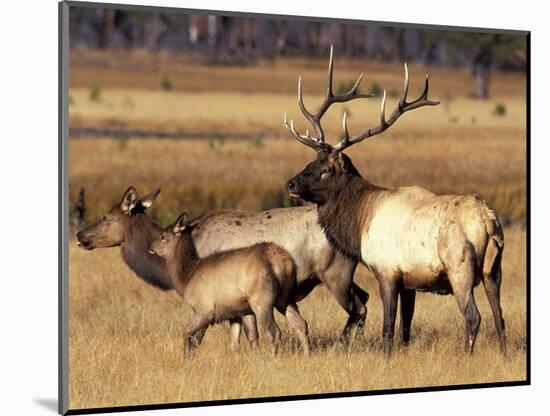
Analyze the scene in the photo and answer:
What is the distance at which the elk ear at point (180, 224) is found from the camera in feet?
44.9

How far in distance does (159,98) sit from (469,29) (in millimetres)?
2551

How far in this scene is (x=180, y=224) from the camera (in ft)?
45.0

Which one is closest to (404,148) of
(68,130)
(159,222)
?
(159,222)

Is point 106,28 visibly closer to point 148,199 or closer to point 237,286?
point 148,199

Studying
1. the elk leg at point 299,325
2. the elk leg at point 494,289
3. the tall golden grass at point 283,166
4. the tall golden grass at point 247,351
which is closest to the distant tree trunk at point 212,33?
the tall golden grass at point 283,166

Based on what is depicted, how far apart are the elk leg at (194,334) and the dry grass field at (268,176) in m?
0.08

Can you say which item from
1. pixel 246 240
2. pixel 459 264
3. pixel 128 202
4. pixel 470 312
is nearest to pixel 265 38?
pixel 246 240

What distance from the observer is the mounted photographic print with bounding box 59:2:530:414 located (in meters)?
13.4

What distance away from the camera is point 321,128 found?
13992 mm

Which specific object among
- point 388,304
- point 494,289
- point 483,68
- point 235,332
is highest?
point 483,68

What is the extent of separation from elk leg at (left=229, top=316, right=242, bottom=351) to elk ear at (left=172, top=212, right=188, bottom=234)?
780mm

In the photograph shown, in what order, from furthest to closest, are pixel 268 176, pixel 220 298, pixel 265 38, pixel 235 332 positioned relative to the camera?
1. pixel 268 176
2. pixel 265 38
3. pixel 235 332
4. pixel 220 298

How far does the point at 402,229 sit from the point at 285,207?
128 cm

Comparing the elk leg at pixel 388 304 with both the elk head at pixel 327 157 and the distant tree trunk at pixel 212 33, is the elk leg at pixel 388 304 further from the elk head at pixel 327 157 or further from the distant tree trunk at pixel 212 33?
the distant tree trunk at pixel 212 33
